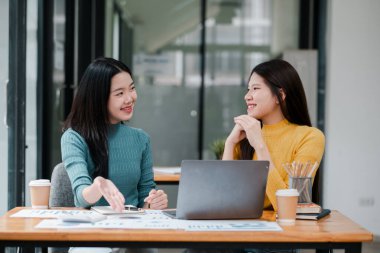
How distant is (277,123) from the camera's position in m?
2.73

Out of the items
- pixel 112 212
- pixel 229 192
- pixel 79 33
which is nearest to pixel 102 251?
pixel 112 212

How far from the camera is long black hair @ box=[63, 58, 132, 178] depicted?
2566 mm

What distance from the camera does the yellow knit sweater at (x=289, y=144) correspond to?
255 cm

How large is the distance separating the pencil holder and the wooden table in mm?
321

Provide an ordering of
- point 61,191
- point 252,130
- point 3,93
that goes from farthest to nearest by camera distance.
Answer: point 3,93 < point 61,191 < point 252,130

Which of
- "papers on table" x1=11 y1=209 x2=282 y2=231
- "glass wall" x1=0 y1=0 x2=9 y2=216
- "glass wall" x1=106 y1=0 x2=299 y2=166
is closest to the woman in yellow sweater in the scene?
"papers on table" x1=11 y1=209 x2=282 y2=231

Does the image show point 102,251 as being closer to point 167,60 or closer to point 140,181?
point 140,181

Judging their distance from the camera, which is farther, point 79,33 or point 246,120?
point 79,33

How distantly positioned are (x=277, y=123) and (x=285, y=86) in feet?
0.61

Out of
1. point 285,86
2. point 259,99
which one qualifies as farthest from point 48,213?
point 285,86

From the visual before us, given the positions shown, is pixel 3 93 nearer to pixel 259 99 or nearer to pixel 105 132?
pixel 105 132

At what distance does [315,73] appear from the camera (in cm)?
654

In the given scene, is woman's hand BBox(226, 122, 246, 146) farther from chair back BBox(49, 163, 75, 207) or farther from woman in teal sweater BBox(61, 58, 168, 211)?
chair back BBox(49, 163, 75, 207)

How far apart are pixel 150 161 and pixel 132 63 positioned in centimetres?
448
